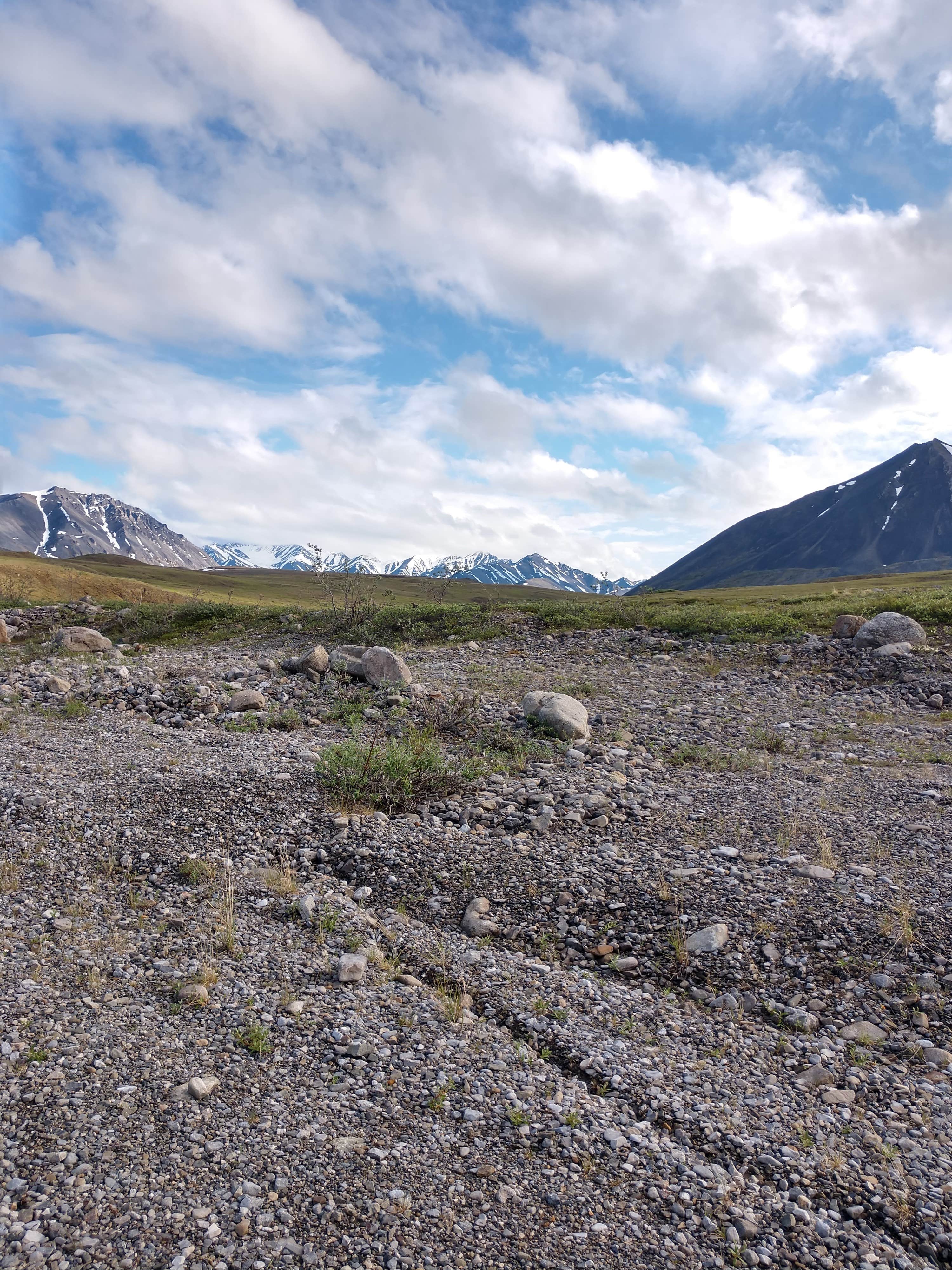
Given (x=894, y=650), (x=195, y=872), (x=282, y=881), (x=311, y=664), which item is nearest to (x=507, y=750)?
(x=282, y=881)

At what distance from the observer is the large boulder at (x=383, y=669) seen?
53.3ft

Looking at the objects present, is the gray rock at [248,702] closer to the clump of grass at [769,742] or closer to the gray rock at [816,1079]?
the clump of grass at [769,742]

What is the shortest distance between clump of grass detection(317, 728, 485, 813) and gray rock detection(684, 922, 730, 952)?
4.47 m

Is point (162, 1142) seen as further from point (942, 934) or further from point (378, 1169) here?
point (942, 934)

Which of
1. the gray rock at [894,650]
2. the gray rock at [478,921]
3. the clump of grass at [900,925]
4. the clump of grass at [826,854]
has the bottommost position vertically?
the gray rock at [478,921]

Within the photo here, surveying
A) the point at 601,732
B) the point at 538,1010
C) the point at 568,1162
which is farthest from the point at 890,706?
the point at 568,1162

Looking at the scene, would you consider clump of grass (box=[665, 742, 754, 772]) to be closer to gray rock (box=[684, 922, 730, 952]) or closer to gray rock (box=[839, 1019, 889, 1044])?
gray rock (box=[684, 922, 730, 952])

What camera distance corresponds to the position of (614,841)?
29.2 feet

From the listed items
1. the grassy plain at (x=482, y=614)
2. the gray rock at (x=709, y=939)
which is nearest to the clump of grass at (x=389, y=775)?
the gray rock at (x=709, y=939)

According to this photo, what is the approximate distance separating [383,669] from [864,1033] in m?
12.3

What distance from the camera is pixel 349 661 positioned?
56.3 ft

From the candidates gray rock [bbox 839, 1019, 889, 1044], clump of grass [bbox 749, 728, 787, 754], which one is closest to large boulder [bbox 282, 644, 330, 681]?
clump of grass [bbox 749, 728, 787, 754]

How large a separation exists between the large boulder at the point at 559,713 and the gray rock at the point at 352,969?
7.23 m

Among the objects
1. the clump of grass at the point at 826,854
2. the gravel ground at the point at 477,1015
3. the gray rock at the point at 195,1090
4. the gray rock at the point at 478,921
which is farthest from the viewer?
the clump of grass at the point at 826,854
